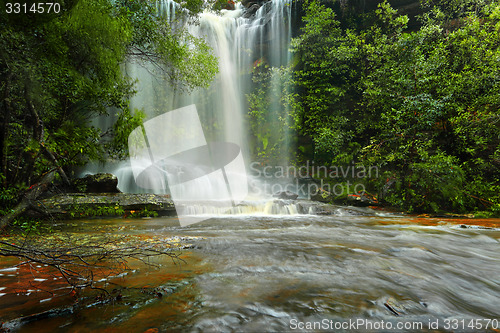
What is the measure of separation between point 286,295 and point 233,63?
621 inches

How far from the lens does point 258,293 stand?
63.0 inches

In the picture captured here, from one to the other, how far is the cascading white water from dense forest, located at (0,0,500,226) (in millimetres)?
1132

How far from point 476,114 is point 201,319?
10.2 metres

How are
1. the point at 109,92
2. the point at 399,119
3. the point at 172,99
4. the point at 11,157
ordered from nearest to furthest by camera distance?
1. the point at 11,157
2. the point at 109,92
3. the point at 399,119
4. the point at 172,99

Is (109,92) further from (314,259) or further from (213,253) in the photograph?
(314,259)

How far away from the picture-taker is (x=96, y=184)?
7102 mm

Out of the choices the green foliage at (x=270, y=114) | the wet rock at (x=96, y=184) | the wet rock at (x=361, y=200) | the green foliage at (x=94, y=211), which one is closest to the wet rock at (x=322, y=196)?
the wet rock at (x=361, y=200)

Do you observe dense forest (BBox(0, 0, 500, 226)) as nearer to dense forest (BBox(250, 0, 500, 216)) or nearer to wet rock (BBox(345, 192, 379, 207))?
dense forest (BBox(250, 0, 500, 216))

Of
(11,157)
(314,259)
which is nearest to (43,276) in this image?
(314,259)

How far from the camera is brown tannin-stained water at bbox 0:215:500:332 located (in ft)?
3.99

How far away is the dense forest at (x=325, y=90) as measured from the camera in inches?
167

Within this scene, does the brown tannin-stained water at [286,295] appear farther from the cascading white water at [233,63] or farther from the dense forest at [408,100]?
the cascading white water at [233,63]

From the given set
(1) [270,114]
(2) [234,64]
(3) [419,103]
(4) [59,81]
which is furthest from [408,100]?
(2) [234,64]

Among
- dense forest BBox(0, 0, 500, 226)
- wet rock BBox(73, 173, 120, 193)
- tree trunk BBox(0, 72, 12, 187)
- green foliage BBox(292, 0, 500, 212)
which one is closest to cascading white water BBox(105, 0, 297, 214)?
dense forest BBox(0, 0, 500, 226)
